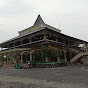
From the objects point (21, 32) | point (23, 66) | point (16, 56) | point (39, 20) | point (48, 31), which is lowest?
point (23, 66)

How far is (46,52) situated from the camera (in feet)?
61.2

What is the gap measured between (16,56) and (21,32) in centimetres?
1502

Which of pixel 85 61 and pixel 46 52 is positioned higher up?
pixel 46 52

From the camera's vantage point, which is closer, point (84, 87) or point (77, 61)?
point (84, 87)

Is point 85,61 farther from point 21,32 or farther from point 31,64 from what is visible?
point 21,32

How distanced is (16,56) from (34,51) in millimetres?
4903

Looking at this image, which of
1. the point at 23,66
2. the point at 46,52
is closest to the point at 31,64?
the point at 23,66

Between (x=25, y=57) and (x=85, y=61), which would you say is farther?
(x=25, y=57)

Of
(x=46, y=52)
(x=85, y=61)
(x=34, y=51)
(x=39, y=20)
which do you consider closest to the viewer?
(x=46, y=52)

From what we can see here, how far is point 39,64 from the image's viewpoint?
1956 cm

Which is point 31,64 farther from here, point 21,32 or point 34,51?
point 21,32

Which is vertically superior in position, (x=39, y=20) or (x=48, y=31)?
(x=39, y=20)

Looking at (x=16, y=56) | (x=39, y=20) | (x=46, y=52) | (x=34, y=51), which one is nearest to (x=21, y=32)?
(x=39, y=20)

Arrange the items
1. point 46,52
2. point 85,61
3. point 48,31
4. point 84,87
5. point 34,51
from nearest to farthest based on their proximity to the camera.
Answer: point 84,87, point 46,52, point 34,51, point 48,31, point 85,61
